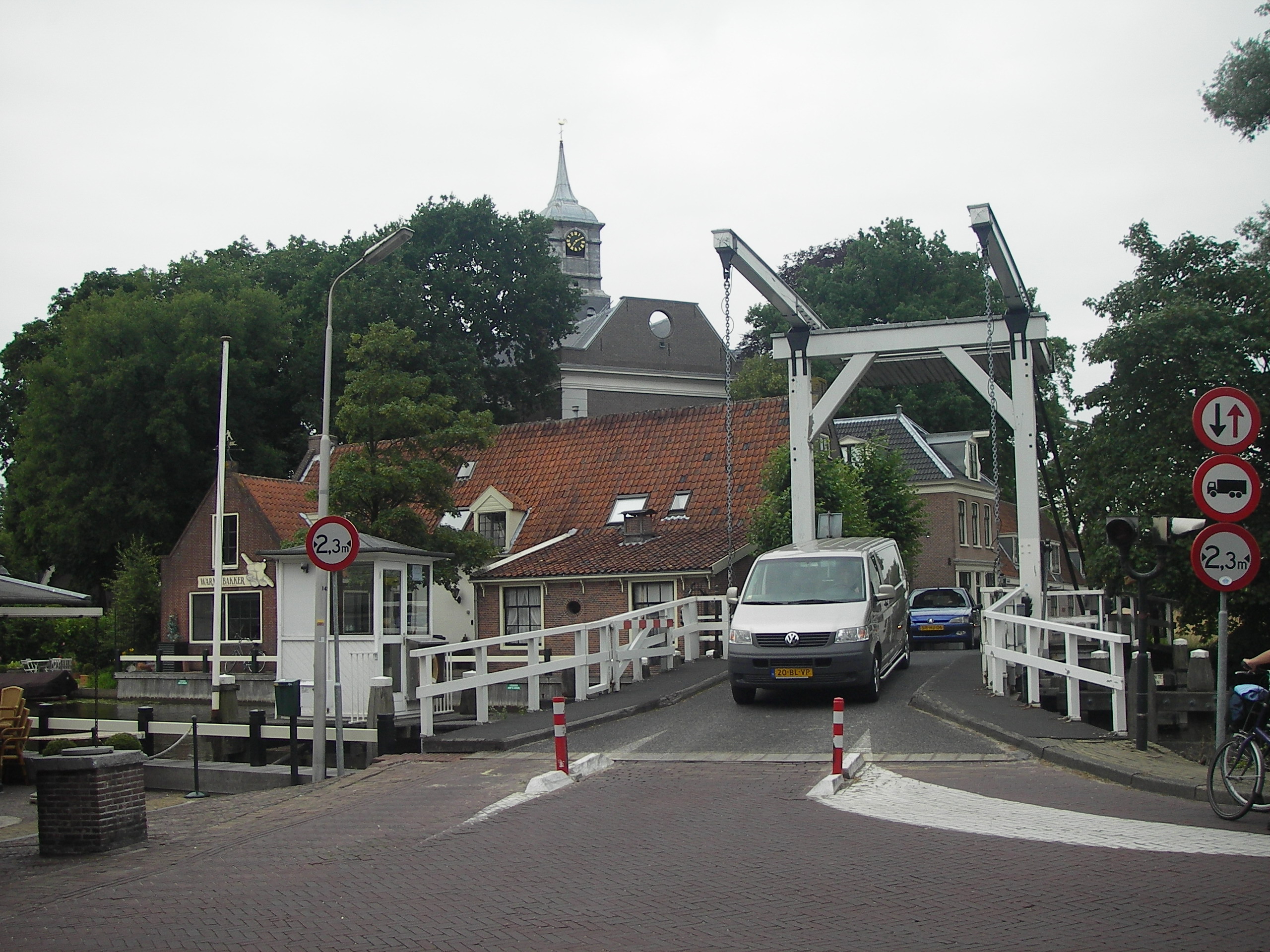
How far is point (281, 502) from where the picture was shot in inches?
1515

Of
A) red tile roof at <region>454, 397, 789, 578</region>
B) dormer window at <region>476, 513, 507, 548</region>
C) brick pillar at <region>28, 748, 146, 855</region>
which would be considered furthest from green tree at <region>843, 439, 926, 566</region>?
brick pillar at <region>28, 748, 146, 855</region>

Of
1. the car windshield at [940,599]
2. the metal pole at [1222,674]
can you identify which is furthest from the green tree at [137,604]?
the metal pole at [1222,674]

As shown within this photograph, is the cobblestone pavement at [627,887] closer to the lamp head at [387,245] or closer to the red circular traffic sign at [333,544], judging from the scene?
the red circular traffic sign at [333,544]

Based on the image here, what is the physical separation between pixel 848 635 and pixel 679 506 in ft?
58.6

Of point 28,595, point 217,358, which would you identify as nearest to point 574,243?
point 217,358

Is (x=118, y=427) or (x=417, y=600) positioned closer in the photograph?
(x=417, y=600)

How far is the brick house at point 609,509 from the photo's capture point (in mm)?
31016

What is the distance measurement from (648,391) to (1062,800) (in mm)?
60461

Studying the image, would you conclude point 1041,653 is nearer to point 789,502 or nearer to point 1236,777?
point 1236,777

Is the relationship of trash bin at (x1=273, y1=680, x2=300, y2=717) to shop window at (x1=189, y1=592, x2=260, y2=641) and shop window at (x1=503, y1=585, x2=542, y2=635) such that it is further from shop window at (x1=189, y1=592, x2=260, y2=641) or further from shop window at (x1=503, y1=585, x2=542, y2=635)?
shop window at (x1=189, y1=592, x2=260, y2=641)

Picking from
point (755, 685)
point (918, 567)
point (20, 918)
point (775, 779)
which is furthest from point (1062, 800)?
point (918, 567)

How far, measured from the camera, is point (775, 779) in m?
12.1

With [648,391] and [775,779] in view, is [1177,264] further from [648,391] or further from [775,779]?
[648,391]

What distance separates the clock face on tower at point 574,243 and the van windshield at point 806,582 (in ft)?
260
